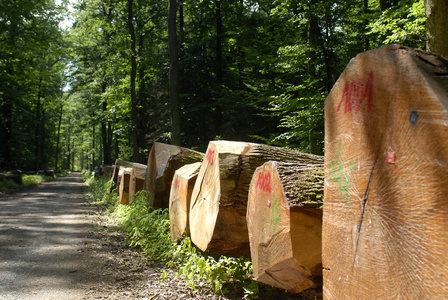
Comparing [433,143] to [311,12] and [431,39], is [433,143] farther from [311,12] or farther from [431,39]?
[311,12]

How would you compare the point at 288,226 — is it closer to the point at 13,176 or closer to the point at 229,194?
the point at 229,194

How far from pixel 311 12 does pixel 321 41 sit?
90 centimetres

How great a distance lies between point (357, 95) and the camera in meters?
1.78

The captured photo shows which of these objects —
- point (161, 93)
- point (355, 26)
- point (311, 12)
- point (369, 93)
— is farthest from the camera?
point (161, 93)

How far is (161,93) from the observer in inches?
871

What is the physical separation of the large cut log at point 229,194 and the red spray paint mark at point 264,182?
809mm

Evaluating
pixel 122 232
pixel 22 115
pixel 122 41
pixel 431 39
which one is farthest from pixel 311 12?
pixel 22 115

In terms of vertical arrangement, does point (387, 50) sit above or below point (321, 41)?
below

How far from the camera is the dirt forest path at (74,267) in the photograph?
4207 mm

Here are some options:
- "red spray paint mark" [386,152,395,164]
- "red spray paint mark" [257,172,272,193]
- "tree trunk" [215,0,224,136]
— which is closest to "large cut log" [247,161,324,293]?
"red spray paint mark" [257,172,272,193]

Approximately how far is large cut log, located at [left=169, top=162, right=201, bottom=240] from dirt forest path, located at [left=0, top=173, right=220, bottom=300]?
2.11ft

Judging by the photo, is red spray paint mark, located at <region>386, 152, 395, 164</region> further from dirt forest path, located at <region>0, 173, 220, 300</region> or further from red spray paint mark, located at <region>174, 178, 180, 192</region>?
red spray paint mark, located at <region>174, 178, 180, 192</region>

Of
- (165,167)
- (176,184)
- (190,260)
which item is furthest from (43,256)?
(190,260)

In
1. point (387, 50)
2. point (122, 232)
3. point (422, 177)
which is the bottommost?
point (122, 232)
